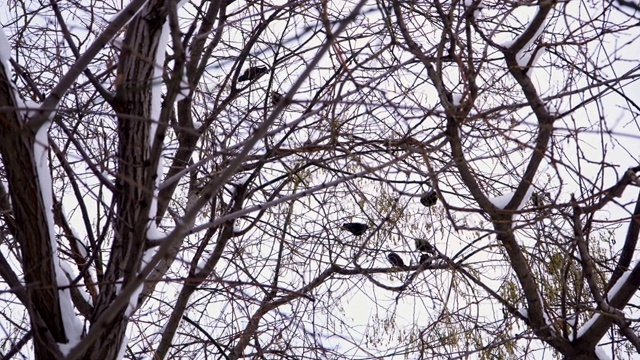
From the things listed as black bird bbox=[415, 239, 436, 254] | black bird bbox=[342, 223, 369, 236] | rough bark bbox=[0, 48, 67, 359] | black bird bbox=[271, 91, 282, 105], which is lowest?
rough bark bbox=[0, 48, 67, 359]

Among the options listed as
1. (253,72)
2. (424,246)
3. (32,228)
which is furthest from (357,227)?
(32,228)

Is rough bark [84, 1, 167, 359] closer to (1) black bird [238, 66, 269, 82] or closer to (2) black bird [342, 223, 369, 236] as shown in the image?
(1) black bird [238, 66, 269, 82]

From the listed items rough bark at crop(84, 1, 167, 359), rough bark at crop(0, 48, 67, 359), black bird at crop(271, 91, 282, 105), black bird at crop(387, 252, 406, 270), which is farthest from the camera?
black bird at crop(387, 252, 406, 270)

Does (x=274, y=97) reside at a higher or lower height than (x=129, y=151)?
higher

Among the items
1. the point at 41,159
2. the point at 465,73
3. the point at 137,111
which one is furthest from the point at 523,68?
the point at 41,159

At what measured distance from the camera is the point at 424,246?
13.7ft

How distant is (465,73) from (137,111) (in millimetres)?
1217

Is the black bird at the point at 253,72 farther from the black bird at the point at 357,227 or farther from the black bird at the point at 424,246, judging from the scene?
the black bird at the point at 424,246

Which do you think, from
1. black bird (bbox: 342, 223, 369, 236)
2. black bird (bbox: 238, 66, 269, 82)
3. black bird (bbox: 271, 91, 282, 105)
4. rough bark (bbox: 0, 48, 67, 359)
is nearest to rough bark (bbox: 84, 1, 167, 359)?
rough bark (bbox: 0, 48, 67, 359)

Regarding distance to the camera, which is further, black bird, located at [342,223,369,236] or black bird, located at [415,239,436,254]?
black bird, located at [342,223,369,236]

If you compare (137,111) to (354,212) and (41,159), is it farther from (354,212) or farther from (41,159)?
(354,212)

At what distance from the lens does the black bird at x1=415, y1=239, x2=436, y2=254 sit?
416 cm

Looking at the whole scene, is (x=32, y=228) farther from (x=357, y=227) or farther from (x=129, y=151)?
(x=357, y=227)

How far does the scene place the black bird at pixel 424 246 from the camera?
13.6 feet
